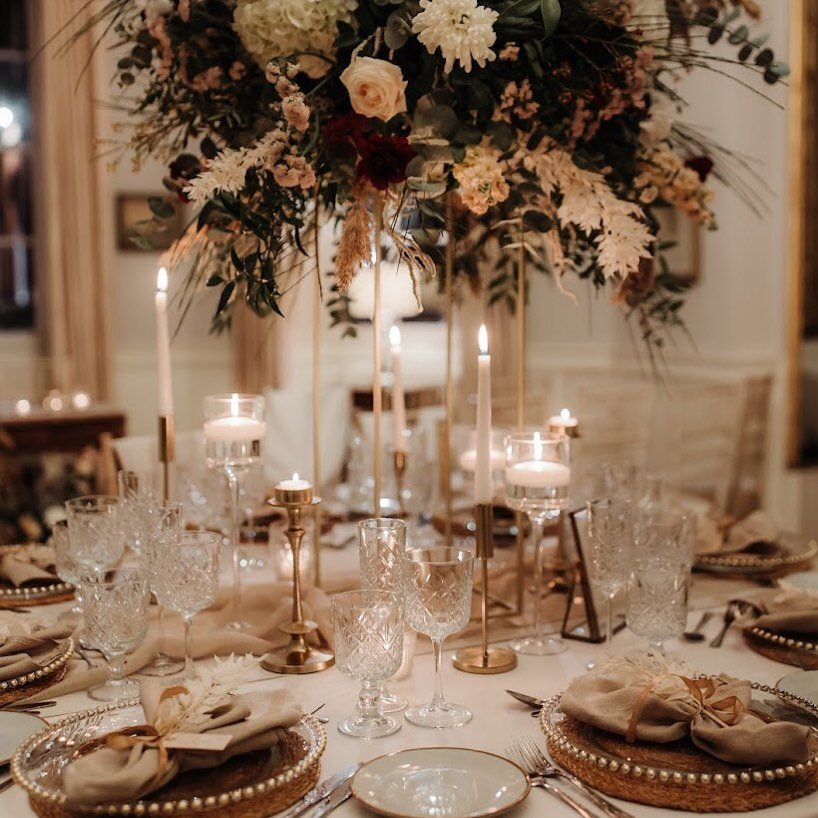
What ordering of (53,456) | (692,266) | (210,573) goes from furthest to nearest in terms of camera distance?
(53,456)
(692,266)
(210,573)

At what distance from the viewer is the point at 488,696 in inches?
59.9

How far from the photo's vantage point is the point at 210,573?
4.91 feet

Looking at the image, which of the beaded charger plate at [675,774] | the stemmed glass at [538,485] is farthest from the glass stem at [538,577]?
the beaded charger plate at [675,774]

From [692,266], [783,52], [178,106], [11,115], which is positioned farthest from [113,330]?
[178,106]

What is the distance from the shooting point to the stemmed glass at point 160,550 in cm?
149

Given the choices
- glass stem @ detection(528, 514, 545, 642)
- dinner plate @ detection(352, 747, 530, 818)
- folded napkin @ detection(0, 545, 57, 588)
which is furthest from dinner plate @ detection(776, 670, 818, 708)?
folded napkin @ detection(0, 545, 57, 588)

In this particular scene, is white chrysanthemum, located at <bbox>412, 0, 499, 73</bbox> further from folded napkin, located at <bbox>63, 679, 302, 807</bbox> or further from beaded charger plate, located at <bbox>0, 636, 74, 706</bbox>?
beaded charger plate, located at <bbox>0, 636, 74, 706</bbox>

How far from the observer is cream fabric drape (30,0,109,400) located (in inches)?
226

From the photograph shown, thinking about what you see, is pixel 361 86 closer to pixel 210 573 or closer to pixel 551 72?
pixel 551 72

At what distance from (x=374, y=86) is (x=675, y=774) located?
1021mm

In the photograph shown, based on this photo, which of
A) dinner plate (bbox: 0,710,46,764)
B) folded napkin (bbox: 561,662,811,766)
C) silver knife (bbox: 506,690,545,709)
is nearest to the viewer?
folded napkin (bbox: 561,662,811,766)

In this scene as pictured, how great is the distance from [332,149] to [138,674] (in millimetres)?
863

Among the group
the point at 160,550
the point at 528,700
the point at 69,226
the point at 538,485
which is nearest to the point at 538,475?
the point at 538,485

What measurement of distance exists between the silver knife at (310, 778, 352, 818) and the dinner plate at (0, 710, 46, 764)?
1.31 feet
